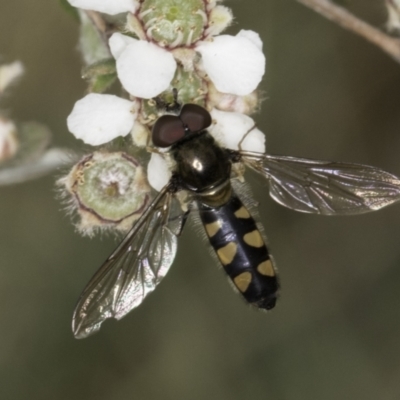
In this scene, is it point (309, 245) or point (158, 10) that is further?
point (309, 245)

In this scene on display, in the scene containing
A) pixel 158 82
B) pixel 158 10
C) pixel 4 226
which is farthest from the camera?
pixel 4 226

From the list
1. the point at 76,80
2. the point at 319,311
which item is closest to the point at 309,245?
the point at 319,311

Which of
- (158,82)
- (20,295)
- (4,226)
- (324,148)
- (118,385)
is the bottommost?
(118,385)

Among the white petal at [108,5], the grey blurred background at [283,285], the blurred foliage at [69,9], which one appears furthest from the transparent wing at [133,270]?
the grey blurred background at [283,285]

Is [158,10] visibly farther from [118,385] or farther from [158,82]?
[118,385]

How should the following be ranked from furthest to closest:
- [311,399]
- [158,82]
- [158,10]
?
[311,399] < [158,10] < [158,82]

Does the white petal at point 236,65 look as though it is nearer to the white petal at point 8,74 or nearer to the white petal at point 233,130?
the white petal at point 233,130
